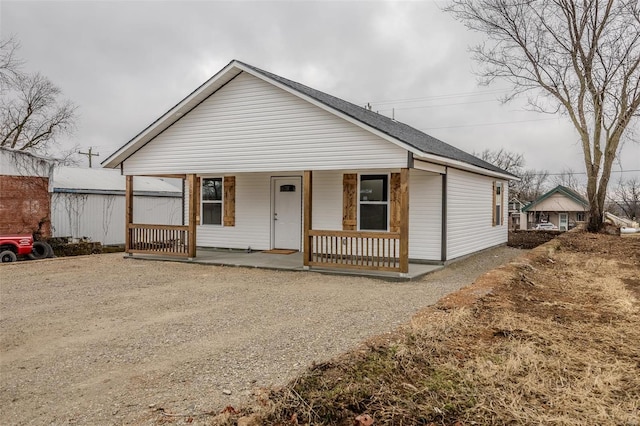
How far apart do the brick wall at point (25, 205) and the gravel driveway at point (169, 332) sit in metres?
7.03

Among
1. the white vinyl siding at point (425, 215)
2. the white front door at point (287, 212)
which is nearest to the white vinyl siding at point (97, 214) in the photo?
the white front door at point (287, 212)

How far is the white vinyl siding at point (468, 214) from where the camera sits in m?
11.2

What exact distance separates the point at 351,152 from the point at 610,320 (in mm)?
5687

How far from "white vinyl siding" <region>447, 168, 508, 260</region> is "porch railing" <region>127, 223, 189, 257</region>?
6865 millimetres

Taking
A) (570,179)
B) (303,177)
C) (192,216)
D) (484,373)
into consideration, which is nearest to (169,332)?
(484,373)

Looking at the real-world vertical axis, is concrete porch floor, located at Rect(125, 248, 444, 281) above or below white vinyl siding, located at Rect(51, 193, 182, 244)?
below

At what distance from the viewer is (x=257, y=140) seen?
10.5m

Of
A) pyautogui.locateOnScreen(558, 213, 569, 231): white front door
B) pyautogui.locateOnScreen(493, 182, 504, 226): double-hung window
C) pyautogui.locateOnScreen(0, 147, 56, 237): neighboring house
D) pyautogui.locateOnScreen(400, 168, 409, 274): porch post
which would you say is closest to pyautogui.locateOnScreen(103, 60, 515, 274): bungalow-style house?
pyautogui.locateOnScreen(400, 168, 409, 274): porch post

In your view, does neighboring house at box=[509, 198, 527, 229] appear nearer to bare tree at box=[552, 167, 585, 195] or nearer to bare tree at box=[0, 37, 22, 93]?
bare tree at box=[552, 167, 585, 195]

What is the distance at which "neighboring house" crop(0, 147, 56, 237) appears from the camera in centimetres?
1513

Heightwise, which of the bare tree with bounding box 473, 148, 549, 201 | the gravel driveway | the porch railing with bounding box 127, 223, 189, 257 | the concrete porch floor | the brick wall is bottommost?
the gravel driveway

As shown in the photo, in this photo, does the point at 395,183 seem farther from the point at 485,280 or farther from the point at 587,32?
the point at 587,32

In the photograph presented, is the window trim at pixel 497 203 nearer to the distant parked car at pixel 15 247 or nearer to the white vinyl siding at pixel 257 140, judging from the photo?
the white vinyl siding at pixel 257 140

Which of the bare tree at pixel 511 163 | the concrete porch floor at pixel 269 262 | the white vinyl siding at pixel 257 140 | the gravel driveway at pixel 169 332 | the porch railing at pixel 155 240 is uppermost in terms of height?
the bare tree at pixel 511 163
